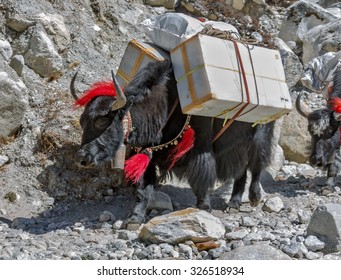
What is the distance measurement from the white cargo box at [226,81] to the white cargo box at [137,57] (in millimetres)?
322

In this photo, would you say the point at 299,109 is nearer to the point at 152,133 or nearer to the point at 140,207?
the point at 152,133

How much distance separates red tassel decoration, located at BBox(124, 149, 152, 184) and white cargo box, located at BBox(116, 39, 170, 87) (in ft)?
2.58

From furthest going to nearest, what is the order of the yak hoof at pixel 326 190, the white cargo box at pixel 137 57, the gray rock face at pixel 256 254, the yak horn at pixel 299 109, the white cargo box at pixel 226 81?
the yak horn at pixel 299 109
the yak hoof at pixel 326 190
the white cargo box at pixel 137 57
the white cargo box at pixel 226 81
the gray rock face at pixel 256 254

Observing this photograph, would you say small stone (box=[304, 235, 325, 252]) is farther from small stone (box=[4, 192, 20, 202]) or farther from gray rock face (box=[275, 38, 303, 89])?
gray rock face (box=[275, 38, 303, 89])

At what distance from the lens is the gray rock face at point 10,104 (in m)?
5.60

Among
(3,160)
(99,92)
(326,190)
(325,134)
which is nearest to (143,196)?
(99,92)

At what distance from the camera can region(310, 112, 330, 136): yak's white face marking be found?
615cm

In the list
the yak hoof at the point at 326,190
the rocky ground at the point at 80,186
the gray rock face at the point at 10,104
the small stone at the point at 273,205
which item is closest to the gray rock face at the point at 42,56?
the rocky ground at the point at 80,186

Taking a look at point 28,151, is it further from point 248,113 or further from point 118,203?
point 248,113

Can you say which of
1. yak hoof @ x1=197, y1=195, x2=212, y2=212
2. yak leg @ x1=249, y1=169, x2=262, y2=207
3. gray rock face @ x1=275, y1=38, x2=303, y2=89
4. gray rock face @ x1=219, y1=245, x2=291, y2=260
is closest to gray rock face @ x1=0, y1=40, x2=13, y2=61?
yak hoof @ x1=197, y1=195, x2=212, y2=212

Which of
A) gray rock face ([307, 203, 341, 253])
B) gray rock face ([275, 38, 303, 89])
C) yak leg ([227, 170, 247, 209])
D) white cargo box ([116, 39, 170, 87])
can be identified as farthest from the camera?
gray rock face ([275, 38, 303, 89])

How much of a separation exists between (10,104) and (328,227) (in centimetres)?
313

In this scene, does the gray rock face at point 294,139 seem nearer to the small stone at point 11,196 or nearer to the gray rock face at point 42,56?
the gray rock face at point 42,56

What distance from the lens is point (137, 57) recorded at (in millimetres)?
5289
